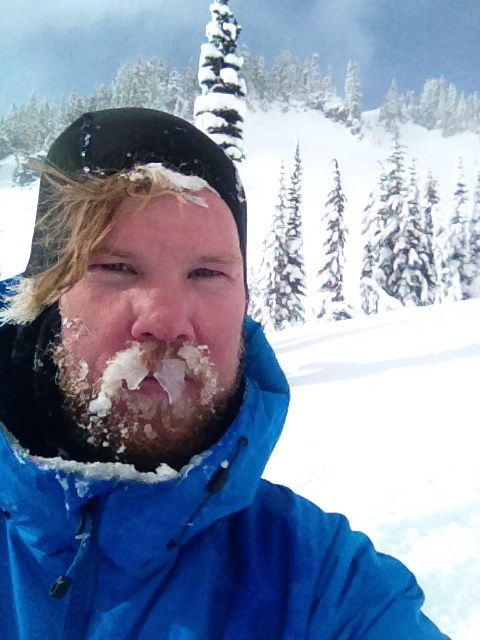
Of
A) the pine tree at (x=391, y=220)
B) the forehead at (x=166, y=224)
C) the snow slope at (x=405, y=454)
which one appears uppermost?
the pine tree at (x=391, y=220)

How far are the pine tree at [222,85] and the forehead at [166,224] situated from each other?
10.2 meters

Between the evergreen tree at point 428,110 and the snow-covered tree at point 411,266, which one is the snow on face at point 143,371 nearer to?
the snow-covered tree at point 411,266

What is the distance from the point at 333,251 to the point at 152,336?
1594 inches

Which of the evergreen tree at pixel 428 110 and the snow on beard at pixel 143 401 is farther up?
the evergreen tree at pixel 428 110

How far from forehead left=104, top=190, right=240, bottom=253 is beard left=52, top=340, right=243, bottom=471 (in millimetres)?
327

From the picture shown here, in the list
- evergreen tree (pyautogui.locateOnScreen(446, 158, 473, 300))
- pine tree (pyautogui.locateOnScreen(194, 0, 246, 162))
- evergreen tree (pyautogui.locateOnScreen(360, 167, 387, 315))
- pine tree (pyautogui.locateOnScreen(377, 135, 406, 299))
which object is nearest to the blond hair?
pine tree (pyautogui.locateOnScreen(194, 0, 246, 162))

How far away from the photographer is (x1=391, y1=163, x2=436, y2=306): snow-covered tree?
1496 inches

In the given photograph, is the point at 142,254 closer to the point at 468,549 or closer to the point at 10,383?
the point at 10,383

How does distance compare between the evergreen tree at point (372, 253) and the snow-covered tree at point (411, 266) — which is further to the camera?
the evergreen tree at point (372, 253)

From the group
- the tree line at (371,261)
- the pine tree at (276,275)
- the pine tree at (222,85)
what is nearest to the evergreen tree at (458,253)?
the tree line at (371,261)

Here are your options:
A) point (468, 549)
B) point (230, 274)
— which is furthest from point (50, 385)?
point (468, 549)

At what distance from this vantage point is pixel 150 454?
149 centimetres

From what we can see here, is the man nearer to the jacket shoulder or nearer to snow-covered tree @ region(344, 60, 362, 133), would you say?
the jacket shoulder

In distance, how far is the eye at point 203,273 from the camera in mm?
1569
